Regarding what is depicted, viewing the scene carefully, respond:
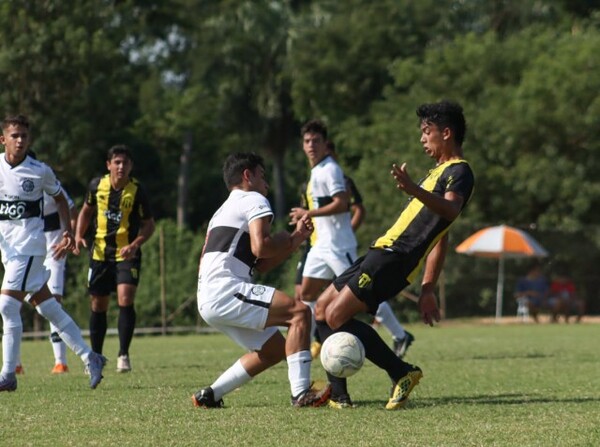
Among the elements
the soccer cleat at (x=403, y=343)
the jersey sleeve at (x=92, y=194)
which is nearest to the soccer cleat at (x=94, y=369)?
the jersey sleeve at (x=92, y=194)

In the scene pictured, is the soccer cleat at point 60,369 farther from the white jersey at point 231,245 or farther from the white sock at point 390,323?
the white jersey at point 231,245

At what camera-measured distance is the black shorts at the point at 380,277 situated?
28.3 ft

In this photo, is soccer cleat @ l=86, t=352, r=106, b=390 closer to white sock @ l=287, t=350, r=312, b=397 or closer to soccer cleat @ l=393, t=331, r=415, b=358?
white sock @ l=287, t=350, r=312, b=397

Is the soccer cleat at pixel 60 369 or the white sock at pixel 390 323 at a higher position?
the white sock at pixel 390 323

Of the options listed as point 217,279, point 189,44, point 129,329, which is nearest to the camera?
point 217,279

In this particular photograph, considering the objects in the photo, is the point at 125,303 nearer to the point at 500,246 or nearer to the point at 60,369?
the point at 60,369

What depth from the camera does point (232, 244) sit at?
8453mm

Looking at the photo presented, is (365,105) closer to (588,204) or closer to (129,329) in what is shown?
(588,204)

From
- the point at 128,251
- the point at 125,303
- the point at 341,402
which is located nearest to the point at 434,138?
the point at 341,402

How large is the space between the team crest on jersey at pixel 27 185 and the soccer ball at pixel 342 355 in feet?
10.4

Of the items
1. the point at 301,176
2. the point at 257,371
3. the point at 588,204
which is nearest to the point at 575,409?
the point at 257,371

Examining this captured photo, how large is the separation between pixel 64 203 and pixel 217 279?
292 cm

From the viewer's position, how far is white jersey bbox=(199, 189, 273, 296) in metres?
8.38

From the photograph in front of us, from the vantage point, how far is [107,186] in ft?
42.4
